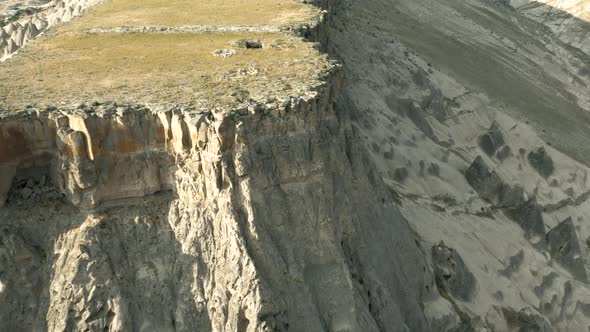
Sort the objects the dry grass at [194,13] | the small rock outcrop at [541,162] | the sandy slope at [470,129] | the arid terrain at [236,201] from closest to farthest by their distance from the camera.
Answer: the arid terrain at [236,201] < the dry grass at [194,13] < the sandy slope at [470,129] < the small rock outcrop at [541,162]

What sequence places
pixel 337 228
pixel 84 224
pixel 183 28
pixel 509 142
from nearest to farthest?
1. pixel 84 224
2. pixel 337 228
3. pixel 183 28
4. pixel 509 142

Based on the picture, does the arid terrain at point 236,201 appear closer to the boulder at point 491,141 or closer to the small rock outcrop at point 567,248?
the small rock outcrop at point 567,248

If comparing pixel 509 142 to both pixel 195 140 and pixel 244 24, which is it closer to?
pixel 244 24

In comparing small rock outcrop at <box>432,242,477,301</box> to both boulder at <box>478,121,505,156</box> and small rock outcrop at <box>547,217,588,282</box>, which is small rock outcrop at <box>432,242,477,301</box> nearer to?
small rock outcrop at <box>547,217,588,282</box>

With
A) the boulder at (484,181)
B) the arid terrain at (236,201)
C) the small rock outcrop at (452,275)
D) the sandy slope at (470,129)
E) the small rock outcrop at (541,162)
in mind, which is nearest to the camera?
the arid terrain at (236,201)

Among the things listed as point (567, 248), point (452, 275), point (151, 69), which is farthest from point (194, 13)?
point (567, 248)

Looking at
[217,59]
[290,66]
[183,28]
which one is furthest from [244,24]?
[290,66]

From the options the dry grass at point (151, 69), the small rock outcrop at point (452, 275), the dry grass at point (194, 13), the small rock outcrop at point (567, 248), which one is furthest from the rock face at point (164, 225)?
the small rock outcrop at point (567, 248)
